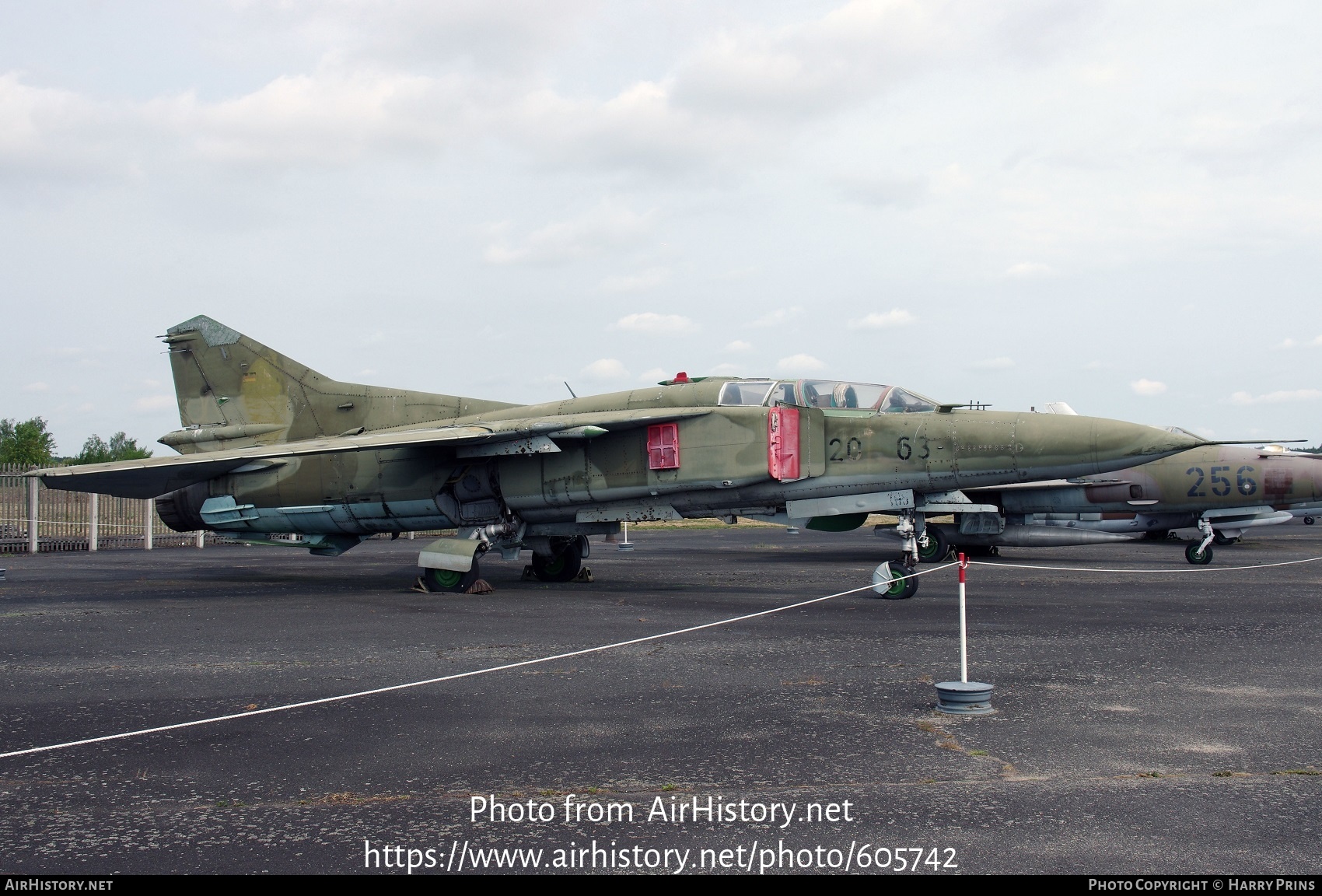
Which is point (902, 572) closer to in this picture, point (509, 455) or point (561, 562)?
point (509, 455)

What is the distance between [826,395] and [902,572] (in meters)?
2.54

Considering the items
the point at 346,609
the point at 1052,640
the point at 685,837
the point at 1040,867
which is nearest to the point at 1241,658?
the point at 1052,640

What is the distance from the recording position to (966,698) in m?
5.95

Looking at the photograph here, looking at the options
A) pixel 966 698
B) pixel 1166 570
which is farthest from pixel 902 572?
pixel 1166 570

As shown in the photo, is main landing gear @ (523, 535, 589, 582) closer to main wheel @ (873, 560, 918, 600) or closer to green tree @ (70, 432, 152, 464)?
main wheel @ (873, 560, 918, 600)

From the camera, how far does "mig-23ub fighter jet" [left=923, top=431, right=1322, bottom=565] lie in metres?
20.4

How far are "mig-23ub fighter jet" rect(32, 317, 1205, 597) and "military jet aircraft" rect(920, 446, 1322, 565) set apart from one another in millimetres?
6991

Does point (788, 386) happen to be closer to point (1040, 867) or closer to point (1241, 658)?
point (1241, 658)

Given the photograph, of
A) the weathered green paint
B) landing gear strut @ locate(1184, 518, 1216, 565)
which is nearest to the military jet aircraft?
landing gear strut @ locate(1184, 518, 1216, 565)

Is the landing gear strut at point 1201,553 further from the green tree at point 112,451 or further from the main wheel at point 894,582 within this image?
the green tree at point 112,451

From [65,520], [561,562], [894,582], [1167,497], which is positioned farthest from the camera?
[65,520]

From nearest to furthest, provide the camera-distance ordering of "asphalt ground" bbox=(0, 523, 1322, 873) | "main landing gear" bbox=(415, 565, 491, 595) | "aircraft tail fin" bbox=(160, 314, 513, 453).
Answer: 1. "asphalt ground" bbox=(0, 523, 1322, 873)
2. "main landing gear" bbox=(415, 565, 491, 595)
3. "aircraft tail fin" bbox=(160, 314, 513, 453)

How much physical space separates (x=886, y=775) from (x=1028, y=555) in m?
19.1

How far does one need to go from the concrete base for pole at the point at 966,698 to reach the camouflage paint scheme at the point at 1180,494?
1535cm
